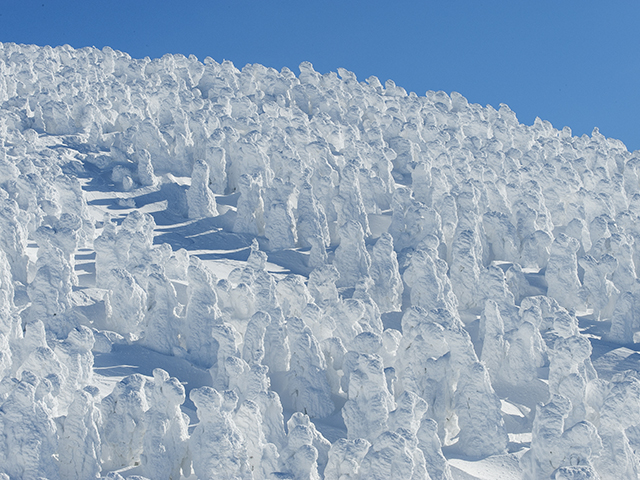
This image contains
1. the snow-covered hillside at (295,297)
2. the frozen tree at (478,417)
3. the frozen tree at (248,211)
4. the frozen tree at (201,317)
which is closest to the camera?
the snow-covered hillside at (295,297)

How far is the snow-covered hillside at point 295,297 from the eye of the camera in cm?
1939

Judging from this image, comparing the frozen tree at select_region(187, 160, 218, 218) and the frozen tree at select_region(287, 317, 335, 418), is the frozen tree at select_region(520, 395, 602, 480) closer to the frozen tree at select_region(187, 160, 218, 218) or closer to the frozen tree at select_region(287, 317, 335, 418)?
the frozen tree at select_region(287, 317, 335, 418)

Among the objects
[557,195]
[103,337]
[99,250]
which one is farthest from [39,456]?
[557,195]

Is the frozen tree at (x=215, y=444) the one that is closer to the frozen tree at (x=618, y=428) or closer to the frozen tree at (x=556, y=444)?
the frozen tree at (x=556, y=444)

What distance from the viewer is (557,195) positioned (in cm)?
4550

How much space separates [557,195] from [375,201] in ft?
34.2

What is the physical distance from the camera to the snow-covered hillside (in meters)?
19.4

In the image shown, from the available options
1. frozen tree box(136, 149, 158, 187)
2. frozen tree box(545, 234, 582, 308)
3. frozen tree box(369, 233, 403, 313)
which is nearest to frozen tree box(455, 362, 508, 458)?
frozen tree box(369, 233, 403, 313)

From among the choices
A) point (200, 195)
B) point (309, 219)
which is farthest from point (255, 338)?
point (200, 195)

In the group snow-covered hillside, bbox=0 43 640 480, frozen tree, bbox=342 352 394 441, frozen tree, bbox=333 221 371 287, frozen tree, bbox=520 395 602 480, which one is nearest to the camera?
snow-covered hillside, bbox=0 43 640 480

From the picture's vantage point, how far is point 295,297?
2831 cm

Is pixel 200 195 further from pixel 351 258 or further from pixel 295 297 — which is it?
pixel 295 297

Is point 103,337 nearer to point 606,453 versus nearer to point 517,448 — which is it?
point 517,448

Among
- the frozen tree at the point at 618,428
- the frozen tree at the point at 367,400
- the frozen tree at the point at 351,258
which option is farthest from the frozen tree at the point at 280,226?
the frozen tree at the point at 618,428
